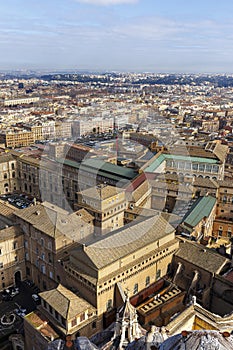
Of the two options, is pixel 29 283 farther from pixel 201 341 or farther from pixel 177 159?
pixel 177 159

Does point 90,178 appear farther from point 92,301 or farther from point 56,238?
point 92,301

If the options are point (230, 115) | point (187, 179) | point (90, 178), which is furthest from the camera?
point (230, 115)

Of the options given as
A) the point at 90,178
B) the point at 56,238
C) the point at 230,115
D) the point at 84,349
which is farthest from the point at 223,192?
the point at 230,115

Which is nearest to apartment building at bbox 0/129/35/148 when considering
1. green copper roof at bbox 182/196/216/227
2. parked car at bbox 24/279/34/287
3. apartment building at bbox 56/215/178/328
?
parked car at bbox 24/279/34/287

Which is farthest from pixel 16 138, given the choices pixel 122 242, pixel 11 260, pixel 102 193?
pixel 122 242

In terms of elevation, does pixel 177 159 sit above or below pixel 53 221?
above

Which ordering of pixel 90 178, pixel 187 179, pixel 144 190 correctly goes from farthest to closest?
pixel 90 178 → pixel 187 179 → pixel 144 190

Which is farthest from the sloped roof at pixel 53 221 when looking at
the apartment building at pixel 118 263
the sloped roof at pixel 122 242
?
the sloped roof at pixel 122 242

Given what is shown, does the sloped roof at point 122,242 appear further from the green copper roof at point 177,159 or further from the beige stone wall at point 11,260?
the green copper roof at point 177,159
